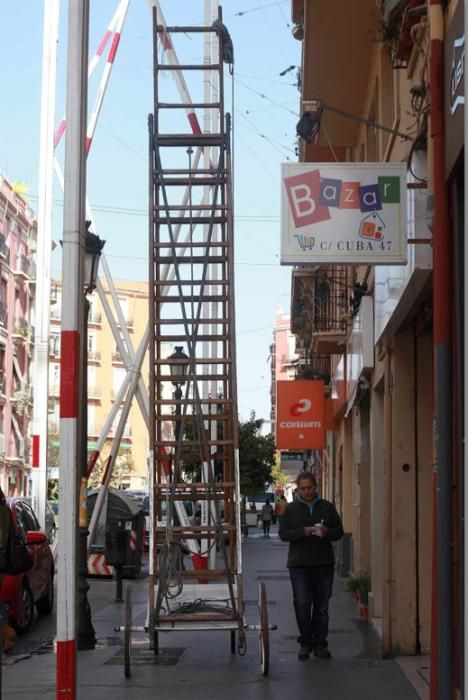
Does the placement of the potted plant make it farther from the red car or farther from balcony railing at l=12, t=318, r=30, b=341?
balcony railing at l=12, t=318, r=30, b=341

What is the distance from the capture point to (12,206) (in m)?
69.8

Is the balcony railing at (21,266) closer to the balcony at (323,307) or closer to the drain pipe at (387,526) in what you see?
the balcony at (323,307)

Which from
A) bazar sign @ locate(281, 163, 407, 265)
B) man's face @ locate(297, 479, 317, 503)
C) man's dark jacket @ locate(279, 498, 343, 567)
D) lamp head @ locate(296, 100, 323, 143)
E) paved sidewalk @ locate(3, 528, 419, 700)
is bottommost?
paved sidewalk @ locate(3, 528, 419, 700)

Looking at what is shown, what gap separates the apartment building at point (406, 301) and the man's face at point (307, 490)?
33.2 inches

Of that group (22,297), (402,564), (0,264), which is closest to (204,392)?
(402,564)

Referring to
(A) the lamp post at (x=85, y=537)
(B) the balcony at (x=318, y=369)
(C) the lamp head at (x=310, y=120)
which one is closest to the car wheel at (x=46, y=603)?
(A) the lamp post at (x=85, y=537)

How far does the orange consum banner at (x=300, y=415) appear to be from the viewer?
27.4 m

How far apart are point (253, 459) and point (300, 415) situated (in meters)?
32.8

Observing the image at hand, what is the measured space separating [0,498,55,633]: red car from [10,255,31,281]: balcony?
185ft

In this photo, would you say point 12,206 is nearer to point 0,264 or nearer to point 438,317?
point 0,264

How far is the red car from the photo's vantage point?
14.5 metres

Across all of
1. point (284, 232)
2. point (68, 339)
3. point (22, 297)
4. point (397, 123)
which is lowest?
point (68, 339)

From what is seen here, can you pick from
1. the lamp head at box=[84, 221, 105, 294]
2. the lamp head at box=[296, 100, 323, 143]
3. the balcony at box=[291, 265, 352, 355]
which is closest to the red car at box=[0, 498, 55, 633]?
the lamp head at box=[84, 221, 105, 294]

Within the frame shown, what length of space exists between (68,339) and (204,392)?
502 inches
